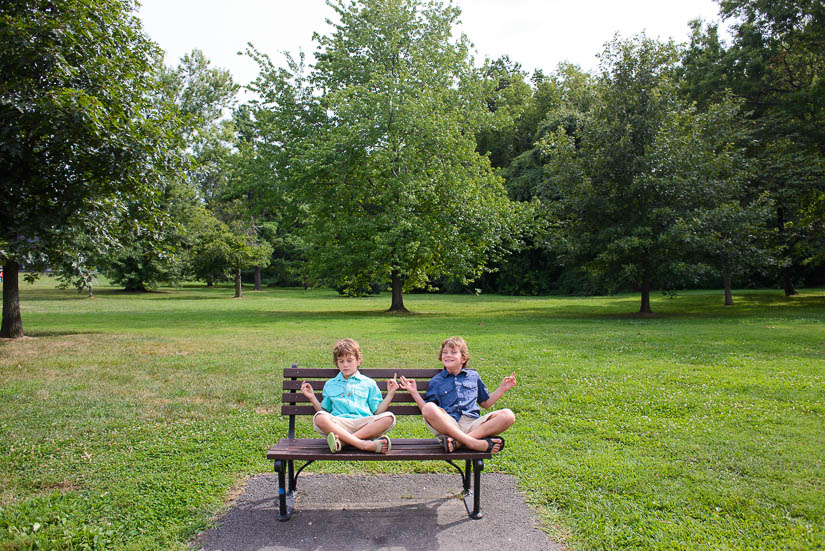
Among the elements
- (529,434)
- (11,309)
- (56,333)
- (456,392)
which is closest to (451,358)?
(456,392)

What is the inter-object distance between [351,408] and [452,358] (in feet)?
2.99

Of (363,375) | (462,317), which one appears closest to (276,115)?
(462,317)

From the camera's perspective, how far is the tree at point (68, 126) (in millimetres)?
9953

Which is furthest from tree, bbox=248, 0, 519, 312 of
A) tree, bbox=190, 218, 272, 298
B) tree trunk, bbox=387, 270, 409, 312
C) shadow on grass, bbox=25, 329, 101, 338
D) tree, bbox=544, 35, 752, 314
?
tree, bbox=190, 218, 272, 298

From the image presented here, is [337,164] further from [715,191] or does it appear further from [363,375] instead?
[363,375]

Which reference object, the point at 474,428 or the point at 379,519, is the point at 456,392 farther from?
the point at 379,519

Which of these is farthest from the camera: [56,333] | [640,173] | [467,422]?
[640,173]

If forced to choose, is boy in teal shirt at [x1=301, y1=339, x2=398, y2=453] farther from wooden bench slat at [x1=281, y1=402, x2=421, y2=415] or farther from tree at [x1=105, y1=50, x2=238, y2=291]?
tree at [x1=105, y1=50, x2=238, y2=291]

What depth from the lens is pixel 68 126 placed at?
33.7 ft

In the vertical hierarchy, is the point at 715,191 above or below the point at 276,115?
below

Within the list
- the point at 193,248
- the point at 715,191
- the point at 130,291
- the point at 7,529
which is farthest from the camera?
the point at 130,291

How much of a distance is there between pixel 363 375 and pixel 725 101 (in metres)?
22.1

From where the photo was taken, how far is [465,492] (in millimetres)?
A: 4578

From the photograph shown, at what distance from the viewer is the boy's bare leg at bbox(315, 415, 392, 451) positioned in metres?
4.00
